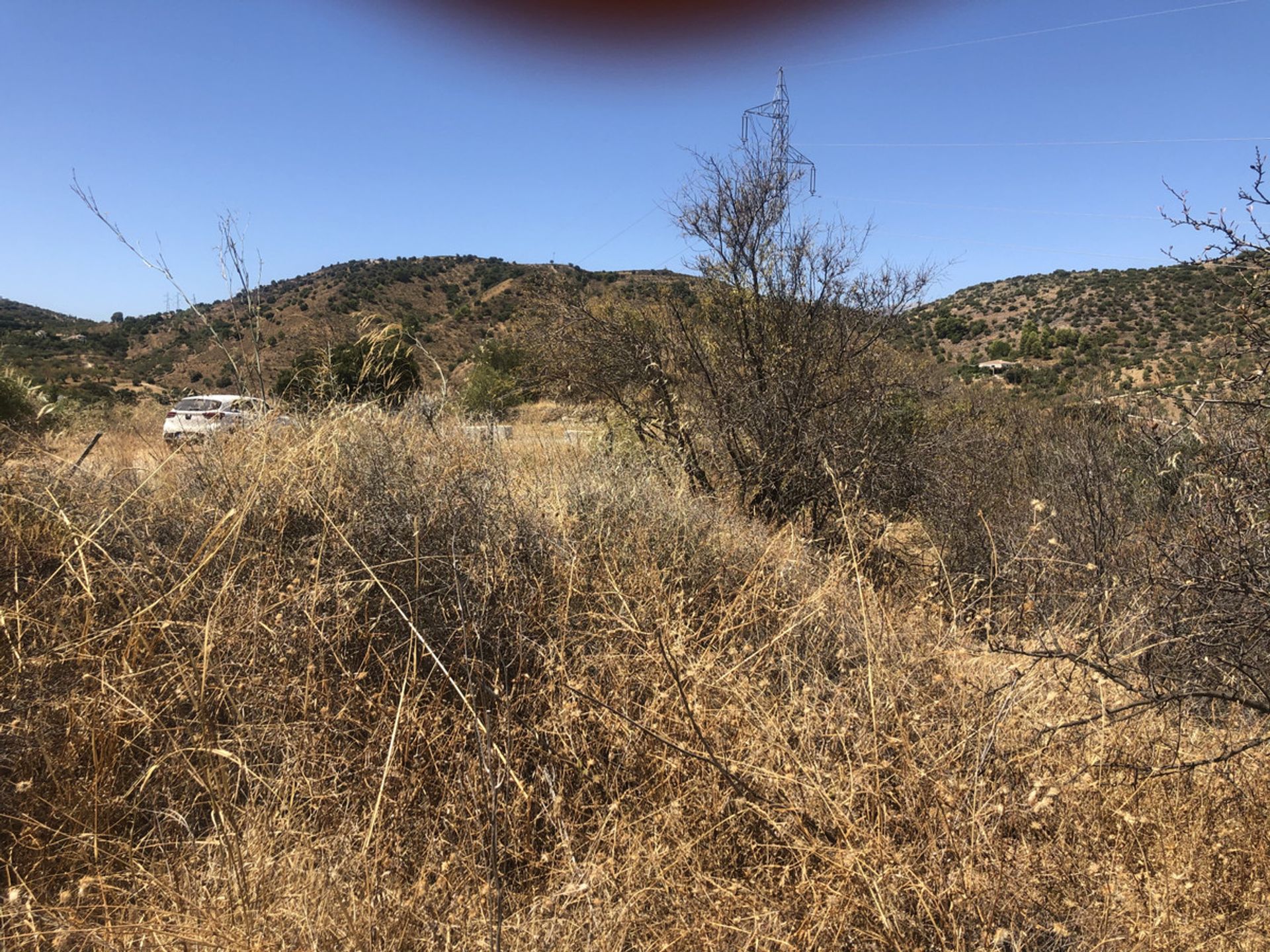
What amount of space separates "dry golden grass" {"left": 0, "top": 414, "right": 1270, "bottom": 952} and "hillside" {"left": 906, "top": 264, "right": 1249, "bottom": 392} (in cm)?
730

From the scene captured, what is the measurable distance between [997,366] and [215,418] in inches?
919

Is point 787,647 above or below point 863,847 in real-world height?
above

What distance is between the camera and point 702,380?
787cm

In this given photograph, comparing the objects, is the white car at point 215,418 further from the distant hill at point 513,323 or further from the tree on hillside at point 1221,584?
the tree on hillside at point 1221,584

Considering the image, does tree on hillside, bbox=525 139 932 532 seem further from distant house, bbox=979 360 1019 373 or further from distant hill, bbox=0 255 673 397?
distant house, bbox=979 360 1019 373

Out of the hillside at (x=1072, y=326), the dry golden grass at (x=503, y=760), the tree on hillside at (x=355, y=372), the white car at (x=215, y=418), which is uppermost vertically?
the hillside at (x=1072, y=326)

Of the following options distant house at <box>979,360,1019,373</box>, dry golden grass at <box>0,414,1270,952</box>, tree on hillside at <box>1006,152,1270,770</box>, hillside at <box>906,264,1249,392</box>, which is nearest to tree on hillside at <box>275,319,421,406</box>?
dry golden grass at <box>0,414,1270,952</box>

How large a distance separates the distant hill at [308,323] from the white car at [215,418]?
16cm

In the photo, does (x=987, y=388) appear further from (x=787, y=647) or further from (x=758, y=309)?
(x=787, y=647)

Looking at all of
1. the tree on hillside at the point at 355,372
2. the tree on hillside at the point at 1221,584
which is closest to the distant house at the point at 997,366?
the tree on hillside at the point at 1221,584

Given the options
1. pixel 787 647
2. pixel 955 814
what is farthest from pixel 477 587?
pixel 955 814

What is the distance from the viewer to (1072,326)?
2645 cm

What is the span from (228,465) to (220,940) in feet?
7.43

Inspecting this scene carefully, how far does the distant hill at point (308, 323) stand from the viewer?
159 inches
